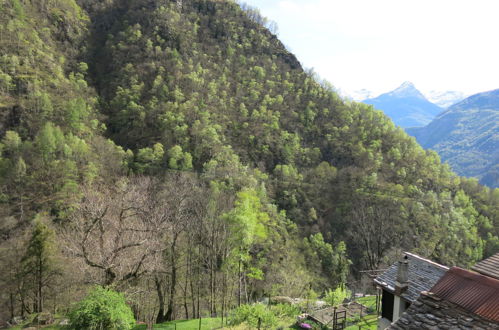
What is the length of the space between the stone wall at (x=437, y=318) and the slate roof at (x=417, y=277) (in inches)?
259

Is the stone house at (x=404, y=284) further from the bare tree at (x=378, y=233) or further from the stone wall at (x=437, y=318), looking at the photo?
the bare tree at (x=378, y=233)

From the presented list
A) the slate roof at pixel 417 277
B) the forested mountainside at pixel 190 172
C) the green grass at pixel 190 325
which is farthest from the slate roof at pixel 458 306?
the green grass at pixel 190 325

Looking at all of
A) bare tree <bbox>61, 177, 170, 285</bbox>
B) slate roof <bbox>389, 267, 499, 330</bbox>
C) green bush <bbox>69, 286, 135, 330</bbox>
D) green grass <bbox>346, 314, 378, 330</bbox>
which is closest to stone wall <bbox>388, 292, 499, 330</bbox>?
slate roof <bbox>389, 267, 499, 330</bbox>

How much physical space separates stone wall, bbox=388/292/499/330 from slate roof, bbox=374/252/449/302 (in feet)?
21.6

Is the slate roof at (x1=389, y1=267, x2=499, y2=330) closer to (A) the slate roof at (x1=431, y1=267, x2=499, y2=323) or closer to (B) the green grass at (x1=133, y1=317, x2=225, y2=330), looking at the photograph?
(A) the slate roof at (x1=431, y1=267, x2=499, y2=323)

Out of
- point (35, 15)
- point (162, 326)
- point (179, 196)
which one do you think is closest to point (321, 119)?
point (179, 196)

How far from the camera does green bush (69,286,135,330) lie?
43.6 feet

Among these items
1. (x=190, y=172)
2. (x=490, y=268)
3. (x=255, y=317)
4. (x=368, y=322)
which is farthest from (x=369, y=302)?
(x=190, y=172)

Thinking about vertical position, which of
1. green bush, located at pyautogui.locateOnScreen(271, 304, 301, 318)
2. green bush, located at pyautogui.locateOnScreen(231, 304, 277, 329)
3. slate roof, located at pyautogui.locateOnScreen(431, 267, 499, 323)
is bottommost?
green bush, located at pyautogui.locateOnScreen(271, 304, 301, 318)

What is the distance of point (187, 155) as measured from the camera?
196ft

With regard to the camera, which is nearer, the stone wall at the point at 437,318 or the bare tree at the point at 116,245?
the stone wall at the point at 437,318

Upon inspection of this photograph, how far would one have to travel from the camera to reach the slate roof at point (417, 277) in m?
13.6

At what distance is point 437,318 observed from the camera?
7207 mm

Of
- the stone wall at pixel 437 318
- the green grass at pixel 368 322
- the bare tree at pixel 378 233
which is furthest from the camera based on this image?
the bare tree at pixel 378 233
